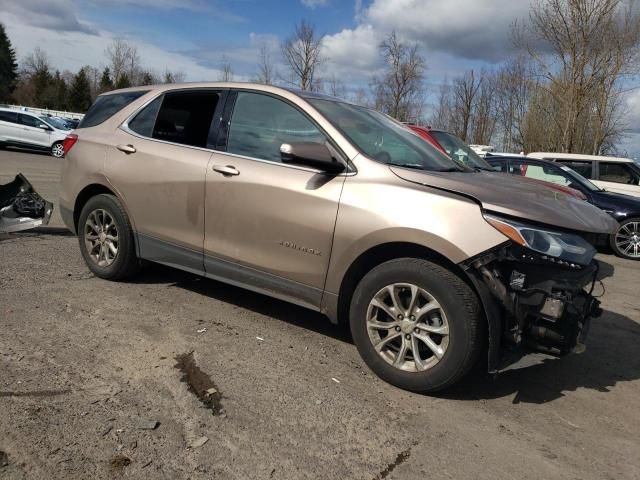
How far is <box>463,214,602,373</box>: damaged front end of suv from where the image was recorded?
3.12 metres

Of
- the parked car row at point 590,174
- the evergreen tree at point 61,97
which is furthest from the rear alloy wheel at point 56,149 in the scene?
the evergreen tree at point 61,97

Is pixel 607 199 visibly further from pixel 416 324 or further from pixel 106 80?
pixel 106 80

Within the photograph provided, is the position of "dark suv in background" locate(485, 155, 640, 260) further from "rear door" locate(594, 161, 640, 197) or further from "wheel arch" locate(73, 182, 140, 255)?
"wheel arch" locate(73, 182, 140, 255)

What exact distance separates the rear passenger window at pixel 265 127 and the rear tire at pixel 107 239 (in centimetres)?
137

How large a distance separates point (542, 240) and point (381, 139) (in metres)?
1.46

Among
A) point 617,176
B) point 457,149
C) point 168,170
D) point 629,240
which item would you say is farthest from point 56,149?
point 629,240

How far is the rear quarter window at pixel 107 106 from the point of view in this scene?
16.9 ft

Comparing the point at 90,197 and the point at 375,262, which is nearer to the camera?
the point at 375,262

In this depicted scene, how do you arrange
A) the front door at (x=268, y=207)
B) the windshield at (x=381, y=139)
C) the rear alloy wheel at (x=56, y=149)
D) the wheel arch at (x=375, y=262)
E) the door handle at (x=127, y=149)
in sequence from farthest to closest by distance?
the rear alloy wheel at (x=56, y=149), the door handle at (x=127, y=149), the windshield at (x=381, y=139), the front door at (x=268, y=207), the wheel arch at (x=375, y=262)

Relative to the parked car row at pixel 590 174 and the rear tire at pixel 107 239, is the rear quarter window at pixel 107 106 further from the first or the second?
the parked car row at pixel 590 174

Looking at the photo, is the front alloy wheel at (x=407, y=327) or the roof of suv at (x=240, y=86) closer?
the front alloy wheel at (x=407, y=327)

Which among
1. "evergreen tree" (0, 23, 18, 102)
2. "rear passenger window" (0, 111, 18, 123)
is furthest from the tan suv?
"evergreen tree" (0, 23, 18, 102)

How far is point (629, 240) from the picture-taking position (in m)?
9.64

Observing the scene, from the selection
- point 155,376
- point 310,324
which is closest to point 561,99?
point 310,324
